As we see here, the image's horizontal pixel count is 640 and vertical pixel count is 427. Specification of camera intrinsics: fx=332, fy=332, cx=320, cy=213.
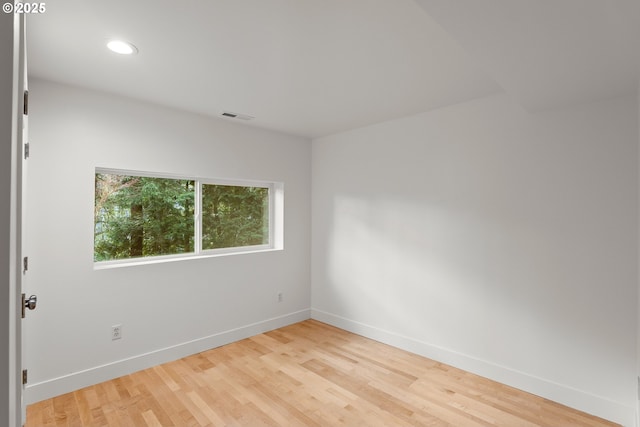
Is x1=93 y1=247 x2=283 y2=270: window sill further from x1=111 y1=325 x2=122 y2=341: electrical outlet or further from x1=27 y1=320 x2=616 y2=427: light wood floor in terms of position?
x1=27 y1=320 x2=616 y2=427: light wood floor

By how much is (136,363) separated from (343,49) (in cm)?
305

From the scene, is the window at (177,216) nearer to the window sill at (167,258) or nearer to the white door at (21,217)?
the window sill at (167,258)

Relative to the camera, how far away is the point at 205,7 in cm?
162

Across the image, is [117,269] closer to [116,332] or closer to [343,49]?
[116,332]

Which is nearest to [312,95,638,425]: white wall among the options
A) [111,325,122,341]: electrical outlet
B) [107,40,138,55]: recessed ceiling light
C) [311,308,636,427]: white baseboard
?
[311,308,636,427]: white baseboard

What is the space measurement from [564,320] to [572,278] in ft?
1.07

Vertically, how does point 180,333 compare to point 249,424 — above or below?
above

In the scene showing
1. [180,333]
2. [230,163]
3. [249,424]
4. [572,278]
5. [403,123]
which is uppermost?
[403,123]

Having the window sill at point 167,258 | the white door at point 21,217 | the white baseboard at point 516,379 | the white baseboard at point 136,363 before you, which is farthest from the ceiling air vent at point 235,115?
the white baseboard at point 516,379

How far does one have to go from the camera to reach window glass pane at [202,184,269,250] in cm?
364

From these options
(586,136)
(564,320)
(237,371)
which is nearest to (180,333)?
(237,371)

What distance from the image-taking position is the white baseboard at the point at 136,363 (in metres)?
2.48

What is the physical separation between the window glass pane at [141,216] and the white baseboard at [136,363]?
91 cm

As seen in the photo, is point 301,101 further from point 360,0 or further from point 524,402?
point 524,402
